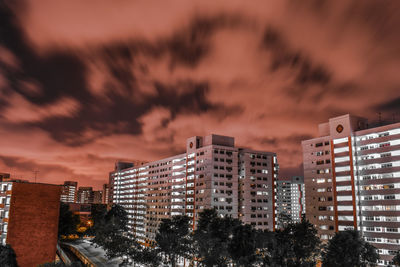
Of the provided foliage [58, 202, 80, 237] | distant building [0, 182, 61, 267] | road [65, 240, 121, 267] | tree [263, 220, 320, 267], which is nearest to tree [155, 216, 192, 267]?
road [65, 240, 121, 267]

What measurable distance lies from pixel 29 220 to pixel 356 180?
9067 cm

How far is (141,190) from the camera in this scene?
180 m

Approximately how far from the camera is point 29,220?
71750 mm

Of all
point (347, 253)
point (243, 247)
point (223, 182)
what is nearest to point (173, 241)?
point (243, 247)

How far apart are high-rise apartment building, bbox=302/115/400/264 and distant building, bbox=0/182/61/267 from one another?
257 feet

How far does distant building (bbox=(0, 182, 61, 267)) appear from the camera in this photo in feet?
229

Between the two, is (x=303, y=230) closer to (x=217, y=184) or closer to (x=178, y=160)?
(x=217, y=184)

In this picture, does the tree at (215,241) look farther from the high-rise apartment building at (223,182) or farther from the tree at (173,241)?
the high-rise apartment building at (223,182)

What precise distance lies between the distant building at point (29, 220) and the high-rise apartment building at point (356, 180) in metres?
78.5

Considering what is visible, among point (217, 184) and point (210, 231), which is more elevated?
point (217, 184)

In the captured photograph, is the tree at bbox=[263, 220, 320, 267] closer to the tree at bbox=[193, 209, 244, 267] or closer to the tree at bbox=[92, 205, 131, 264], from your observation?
the tree at bbox=[193, 209, 244, 267]

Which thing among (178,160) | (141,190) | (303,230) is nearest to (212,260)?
(303,230)

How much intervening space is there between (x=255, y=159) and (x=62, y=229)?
81678 millimetres

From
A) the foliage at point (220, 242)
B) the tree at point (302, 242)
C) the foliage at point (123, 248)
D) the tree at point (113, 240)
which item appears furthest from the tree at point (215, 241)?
the tree at point (113, 240)
